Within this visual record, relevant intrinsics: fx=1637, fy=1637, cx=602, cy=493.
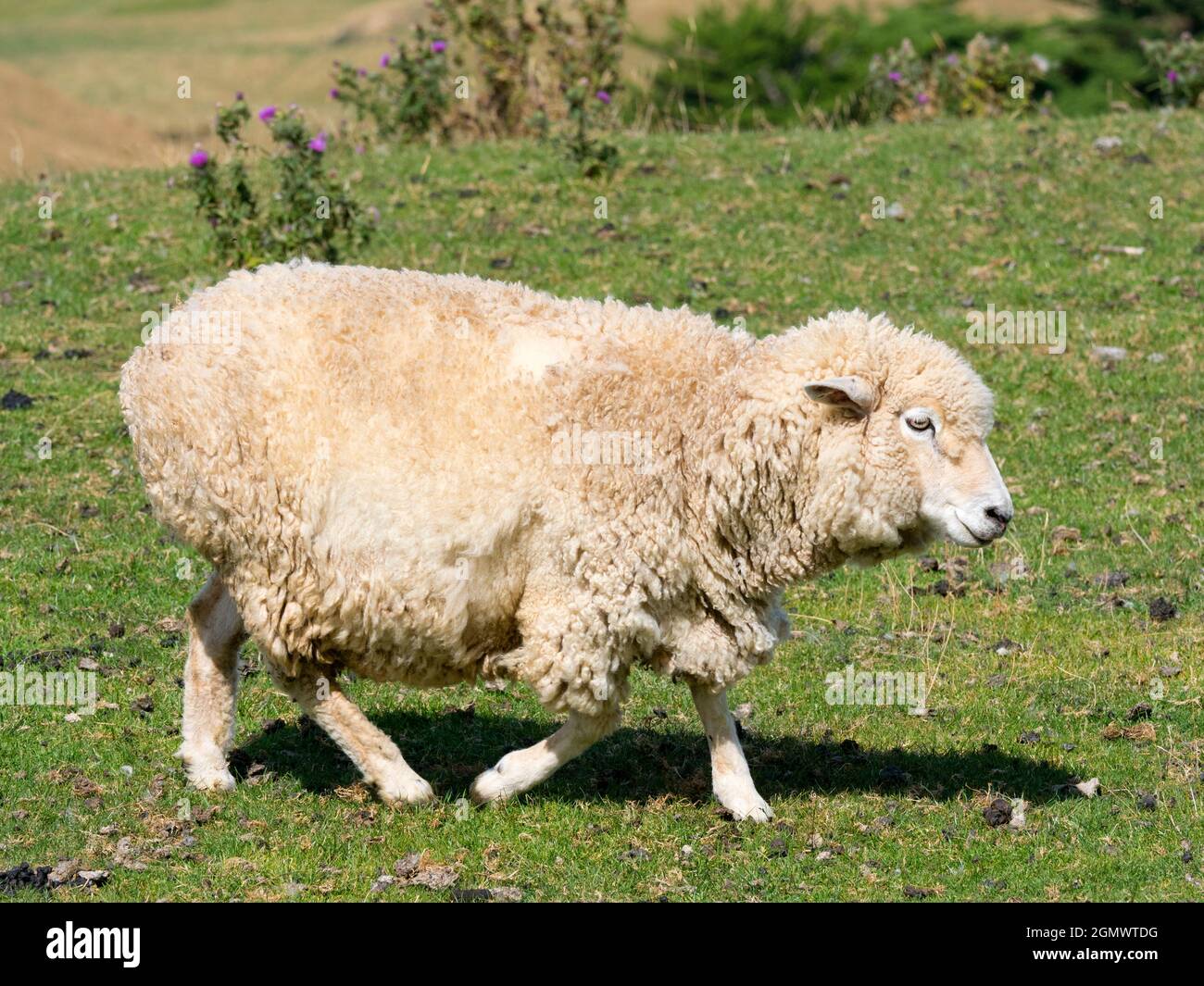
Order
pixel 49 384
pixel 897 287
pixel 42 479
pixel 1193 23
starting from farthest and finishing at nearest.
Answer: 1. pixel 1193 23
2. pixel 897 287
3. pixel 49 384
4. pixel 42 479

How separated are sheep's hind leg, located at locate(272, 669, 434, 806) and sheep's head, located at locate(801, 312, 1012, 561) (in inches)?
78.7

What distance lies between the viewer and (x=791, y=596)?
901 cm

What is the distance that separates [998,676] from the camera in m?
7.98

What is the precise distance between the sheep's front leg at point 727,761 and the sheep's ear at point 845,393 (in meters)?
1.28

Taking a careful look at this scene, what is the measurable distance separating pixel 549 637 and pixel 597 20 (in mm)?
11195

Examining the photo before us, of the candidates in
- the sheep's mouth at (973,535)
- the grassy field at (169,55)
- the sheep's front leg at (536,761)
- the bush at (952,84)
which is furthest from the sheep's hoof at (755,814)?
the grassy field at (169,55)

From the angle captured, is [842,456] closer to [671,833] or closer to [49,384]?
[671,833]

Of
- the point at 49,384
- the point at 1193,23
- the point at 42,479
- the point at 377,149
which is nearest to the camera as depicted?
the point at 42,479

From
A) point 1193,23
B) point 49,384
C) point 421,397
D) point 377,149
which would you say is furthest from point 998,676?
point 1193,23

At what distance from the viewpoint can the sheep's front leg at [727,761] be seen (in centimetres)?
655

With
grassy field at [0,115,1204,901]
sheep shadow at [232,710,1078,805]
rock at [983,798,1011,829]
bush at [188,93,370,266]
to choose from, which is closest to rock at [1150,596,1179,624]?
grassy field at [0,115,1204,901]

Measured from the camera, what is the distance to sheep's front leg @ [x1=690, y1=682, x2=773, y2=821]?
258 inches

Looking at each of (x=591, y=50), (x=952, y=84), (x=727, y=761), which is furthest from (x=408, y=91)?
(x=727, y=761)

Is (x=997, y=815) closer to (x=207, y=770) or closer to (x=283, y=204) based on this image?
(x=207, y=770)
